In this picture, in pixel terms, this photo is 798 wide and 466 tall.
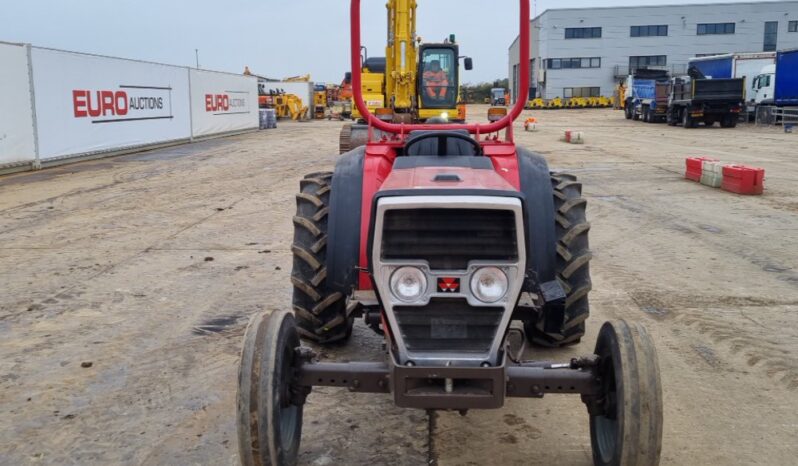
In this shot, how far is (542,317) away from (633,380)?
45.5 inches

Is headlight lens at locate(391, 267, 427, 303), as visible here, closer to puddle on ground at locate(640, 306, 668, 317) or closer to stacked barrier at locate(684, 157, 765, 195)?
puddle on ground at locate(640, 306, 668, 317)

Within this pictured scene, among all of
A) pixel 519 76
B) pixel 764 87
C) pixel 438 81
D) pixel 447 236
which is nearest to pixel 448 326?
pixel 447 236

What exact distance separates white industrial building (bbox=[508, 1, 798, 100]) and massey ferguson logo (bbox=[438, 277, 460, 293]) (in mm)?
68020

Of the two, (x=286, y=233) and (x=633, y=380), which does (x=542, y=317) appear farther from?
(x=286, y=233)

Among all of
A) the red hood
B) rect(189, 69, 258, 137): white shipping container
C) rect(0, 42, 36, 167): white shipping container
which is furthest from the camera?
rect(189, 69, 258, 137): white shipping container

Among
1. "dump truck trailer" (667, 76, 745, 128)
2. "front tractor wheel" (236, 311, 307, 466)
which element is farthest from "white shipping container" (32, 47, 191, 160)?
"dump truck trailer" (667, 76, 745, 128)

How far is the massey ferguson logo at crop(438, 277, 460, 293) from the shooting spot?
312 centimetres

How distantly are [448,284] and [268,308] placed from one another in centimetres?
312

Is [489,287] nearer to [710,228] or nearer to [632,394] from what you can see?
[632,394]

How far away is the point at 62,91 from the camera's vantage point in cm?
1806

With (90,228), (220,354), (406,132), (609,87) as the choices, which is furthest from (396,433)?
(609,87)

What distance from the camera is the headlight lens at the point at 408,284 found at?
10.2ft

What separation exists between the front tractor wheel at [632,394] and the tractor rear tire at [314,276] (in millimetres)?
1643

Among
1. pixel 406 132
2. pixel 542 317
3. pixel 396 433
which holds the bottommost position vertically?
pixel 396 433
